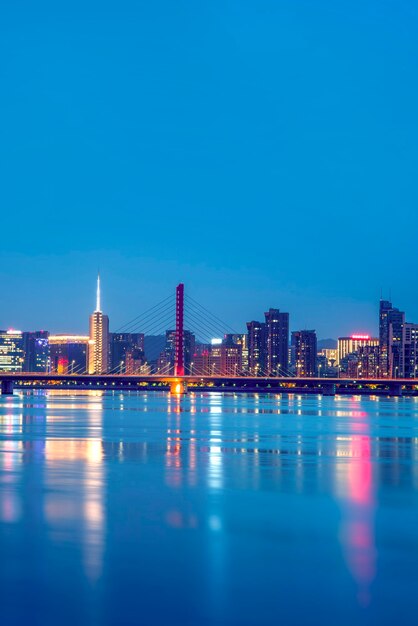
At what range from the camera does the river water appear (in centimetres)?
1350

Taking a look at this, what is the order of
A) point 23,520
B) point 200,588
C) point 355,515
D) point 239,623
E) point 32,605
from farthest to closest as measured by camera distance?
point 355,515 → point 23,520 → point 200,588 → point 32,605 → point 239,623

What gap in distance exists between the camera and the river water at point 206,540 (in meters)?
13.5

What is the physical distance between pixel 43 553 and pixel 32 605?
3602mm

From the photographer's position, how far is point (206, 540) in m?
18.7

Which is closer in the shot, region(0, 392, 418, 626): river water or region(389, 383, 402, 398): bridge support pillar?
region(0, 392, 418, 626): river water

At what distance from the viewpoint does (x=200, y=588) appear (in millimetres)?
14602

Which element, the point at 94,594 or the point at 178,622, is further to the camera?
the point at 94,594

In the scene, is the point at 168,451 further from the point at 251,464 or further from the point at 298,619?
the point at 298,619

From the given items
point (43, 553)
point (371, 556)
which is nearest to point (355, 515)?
point (371, 556)

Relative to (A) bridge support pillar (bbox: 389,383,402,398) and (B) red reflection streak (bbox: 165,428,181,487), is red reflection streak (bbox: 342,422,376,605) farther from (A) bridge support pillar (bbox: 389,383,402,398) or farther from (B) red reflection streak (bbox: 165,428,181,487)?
(A) bridge support pillar (bbox: 389,383,402,398)

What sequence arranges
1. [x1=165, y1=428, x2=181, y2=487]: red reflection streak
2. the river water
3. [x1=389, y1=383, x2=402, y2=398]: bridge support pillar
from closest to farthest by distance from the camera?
the river water
[x1=165, y1=428, x2=181, y2=487]: red reflection streak
[x1=389, y1=383, x2=402, y2=398]: bridge support pillar

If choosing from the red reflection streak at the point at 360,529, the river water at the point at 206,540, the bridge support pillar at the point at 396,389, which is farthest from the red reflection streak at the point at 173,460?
the bridge support pillar at the point at 396,389

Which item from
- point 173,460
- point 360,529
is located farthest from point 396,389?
point 360,529

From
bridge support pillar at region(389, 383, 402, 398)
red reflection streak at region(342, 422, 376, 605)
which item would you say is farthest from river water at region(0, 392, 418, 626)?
bridge support pillar at region(389, 383, 402, 398)
